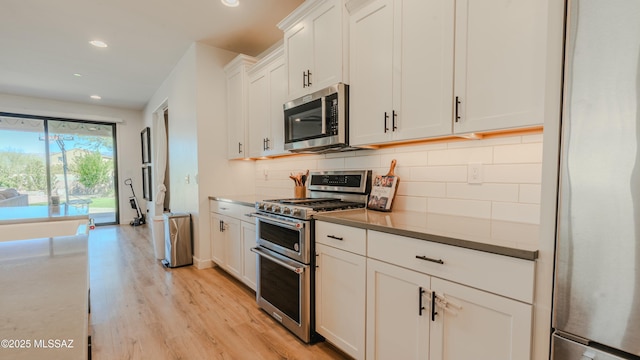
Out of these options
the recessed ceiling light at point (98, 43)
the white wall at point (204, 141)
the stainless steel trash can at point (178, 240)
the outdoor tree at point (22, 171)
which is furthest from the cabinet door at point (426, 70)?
the outdoor tree at point (22, 171)

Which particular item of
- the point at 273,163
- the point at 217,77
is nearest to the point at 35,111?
the point at 217,77

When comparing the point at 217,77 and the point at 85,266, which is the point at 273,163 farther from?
the point at 85,266

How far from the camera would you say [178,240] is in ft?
11.8

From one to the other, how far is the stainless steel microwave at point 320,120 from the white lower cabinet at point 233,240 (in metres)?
0.85

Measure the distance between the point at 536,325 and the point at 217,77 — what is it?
376 centimetres

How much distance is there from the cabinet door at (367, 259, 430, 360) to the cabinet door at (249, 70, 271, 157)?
79.3 inches

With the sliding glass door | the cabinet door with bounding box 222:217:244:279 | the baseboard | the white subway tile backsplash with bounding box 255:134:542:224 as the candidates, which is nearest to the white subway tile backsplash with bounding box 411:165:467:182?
the white subway tile backsplash with bounding box 255:134:542:224

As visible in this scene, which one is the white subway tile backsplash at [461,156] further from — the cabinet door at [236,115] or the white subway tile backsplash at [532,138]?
the cabinet door at [236,115]

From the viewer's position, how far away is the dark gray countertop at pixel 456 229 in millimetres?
1072

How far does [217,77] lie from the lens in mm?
3615

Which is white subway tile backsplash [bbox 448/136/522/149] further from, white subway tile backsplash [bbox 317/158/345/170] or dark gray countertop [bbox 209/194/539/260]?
white subway tile backsplash [bbox 317/158/345/170]

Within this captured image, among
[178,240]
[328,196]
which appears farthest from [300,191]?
[178,240]

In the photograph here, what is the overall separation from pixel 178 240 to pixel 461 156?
3.33 meters

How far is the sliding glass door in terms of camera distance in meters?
5.75
